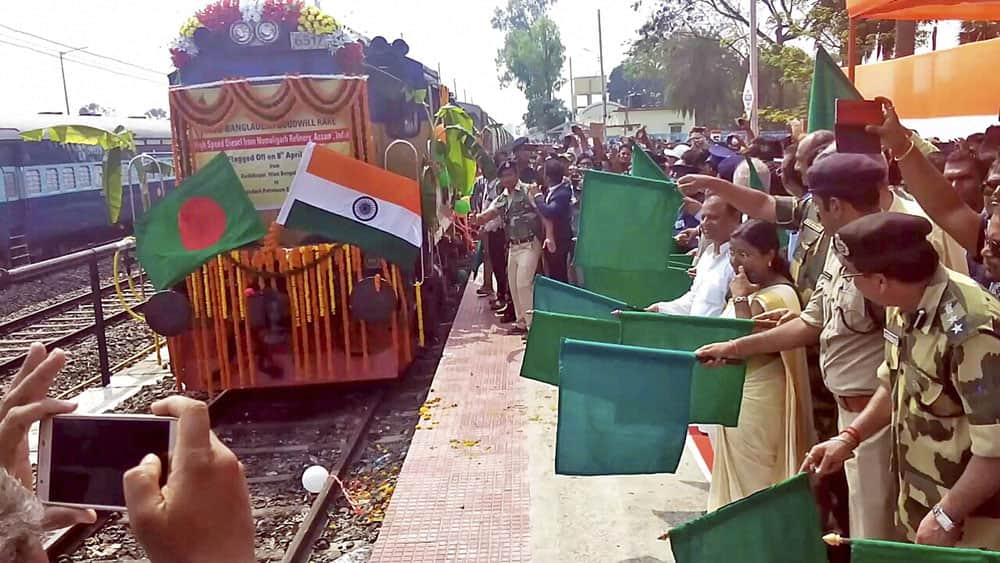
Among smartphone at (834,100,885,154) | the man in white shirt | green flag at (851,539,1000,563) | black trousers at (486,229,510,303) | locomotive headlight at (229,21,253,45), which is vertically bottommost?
black trousers at (486,229,510,303)

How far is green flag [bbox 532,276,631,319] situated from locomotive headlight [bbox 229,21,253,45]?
12.0ft

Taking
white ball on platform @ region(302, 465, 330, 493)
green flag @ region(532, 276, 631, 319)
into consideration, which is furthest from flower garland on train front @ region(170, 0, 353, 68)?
white ball on platform @ region(302, 465, 330, 493)

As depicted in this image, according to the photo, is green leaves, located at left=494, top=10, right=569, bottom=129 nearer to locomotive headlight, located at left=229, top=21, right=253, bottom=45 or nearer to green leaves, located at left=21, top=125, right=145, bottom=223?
green leaves, located at left=21, top=125, right=145, bottom=223

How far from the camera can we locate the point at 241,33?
707cm

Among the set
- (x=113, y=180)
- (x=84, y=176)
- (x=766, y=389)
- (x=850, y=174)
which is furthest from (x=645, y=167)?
(x=84, y=176)

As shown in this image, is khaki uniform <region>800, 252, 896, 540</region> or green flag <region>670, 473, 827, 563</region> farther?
khaki uniform <region>800, 252, 896, 540</region>

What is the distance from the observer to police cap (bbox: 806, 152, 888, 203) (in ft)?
9.66

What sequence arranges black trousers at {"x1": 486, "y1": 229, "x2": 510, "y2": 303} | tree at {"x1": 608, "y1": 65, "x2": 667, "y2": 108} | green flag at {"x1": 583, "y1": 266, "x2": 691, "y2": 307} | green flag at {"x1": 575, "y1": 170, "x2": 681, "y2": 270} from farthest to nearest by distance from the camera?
1. tree at {"x1": 608, "y1": 65, "x2": 667, "y2": 108}
2. black trousers at {"x1": 486, "y1": 229, "x2": 510, "y2": 303}
3. green flag at {"x1": 583, "y1": 266, "x2": 691, "y2": 307}
4. green flag at {"x1": 575, "y1": 170, "x2": 681, "y2": 270}

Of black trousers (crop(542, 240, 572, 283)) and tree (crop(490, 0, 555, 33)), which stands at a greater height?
tree (crop(490, 0, 555, 33))

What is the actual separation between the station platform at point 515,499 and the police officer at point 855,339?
1210 mm

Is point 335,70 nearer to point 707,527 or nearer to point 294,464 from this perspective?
point 294,464

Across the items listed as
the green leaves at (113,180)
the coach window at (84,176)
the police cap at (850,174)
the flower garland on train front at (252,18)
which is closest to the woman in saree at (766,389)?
the police cap at (850,174)

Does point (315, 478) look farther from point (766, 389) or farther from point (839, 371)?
point (839, 371)

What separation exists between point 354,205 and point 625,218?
7.56ft
